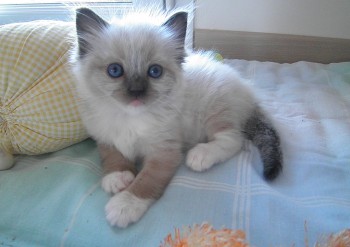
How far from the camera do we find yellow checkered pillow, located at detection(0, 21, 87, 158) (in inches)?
43.9

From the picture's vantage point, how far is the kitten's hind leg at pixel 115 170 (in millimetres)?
1017

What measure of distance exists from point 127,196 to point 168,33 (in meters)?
0.61

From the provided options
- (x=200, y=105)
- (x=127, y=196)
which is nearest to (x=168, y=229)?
(x=127, y=196)

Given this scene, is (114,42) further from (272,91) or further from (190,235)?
(272,91)

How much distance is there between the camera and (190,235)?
819 millimetres

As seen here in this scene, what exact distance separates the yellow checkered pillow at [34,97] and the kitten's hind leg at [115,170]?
15 centimetres

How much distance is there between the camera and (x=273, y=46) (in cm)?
210

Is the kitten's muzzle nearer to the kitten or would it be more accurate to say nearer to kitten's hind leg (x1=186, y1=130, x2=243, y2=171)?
the kitten

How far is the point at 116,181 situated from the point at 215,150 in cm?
38

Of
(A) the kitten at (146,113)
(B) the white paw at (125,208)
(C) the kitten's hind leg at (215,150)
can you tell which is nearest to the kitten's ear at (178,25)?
(A) the kitten at (146,113)

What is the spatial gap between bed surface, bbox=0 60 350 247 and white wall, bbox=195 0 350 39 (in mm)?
960

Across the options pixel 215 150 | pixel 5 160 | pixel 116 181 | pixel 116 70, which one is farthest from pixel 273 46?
pixel 5 160

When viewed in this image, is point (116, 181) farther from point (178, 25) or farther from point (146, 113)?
point (178, 25)

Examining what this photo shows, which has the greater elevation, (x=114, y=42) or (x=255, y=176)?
(x=114, y=42)
